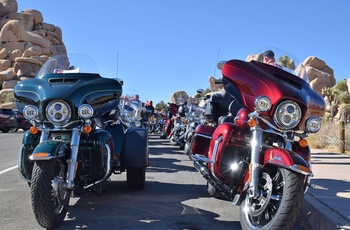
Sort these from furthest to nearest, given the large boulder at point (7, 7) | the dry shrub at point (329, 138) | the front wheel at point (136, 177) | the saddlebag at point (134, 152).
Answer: the large boulder at point (7, 7) < the dry shrub at point (329, 138) < the front wheel at point (136, 177) < the saddlebag at point (134, 152)

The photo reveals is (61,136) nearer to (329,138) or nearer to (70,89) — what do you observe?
(70,89)

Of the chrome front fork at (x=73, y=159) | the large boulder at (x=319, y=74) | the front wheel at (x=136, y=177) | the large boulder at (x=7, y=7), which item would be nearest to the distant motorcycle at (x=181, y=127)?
the front wheel at (x=136, y=177)

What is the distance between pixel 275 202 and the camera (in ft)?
12.4

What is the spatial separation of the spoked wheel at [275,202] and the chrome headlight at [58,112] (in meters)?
2.13

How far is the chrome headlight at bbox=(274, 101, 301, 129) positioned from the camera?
13.0 ft

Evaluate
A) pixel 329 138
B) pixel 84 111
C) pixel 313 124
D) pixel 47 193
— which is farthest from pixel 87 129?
pixel 329 138

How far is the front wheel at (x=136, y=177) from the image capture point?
6.08 meters

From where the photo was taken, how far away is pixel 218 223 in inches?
182

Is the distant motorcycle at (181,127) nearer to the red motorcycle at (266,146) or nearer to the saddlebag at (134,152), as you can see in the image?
the saddlebag at (134,152)

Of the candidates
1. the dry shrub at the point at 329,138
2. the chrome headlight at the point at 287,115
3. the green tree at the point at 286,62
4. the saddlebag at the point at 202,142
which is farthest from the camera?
the dry shrub at the point at 329,138

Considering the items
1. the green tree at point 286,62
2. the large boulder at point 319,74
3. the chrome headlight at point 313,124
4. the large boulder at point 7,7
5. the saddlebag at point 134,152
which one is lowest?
the saddlebag at point 134,152

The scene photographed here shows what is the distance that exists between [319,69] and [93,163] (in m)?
48.6

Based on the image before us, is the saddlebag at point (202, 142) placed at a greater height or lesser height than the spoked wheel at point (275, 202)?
greater

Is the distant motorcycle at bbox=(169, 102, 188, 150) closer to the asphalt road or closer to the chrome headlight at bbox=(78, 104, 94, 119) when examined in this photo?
the asphalt road
